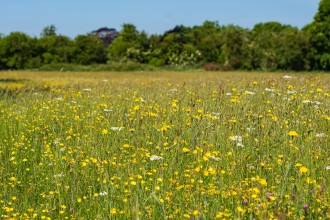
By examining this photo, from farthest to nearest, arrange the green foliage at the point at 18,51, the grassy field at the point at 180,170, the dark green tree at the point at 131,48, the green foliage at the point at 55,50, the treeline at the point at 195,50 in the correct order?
the dark green tree at the point at 131,48, the green foliage at the point at 55,50, the green foliage at the point at 18,51, the treeline at the point at 195,50, the grassy field at the point at 180,170

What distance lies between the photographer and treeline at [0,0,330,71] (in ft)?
166

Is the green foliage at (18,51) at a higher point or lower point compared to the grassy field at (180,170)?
higher

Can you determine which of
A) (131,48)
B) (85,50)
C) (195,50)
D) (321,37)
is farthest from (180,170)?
(195,50)

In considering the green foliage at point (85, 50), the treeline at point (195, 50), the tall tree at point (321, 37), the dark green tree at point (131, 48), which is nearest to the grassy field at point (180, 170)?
the treeline at point (195, 50)

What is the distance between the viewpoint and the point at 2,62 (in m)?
56.2

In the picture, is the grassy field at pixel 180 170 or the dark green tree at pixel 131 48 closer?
the grassy field at pixel 180 170

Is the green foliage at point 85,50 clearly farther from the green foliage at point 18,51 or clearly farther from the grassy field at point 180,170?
the grassy field at point 180,170

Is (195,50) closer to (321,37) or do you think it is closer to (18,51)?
(321,37)

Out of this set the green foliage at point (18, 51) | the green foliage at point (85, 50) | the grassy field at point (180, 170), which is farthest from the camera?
the green foliage at point (85, 50)

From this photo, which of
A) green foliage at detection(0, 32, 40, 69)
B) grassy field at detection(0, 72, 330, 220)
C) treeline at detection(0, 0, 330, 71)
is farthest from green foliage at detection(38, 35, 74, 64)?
grassy field at detection(0, 72, 330, 220)

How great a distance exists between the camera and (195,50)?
190 ft

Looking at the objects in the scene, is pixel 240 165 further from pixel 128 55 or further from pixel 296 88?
pixel 128 55

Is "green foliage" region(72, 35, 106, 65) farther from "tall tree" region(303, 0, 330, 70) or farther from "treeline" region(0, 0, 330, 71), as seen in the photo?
"tall tree" region(303, 0, 330, 70)

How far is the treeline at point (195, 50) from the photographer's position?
50.7 metres
